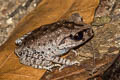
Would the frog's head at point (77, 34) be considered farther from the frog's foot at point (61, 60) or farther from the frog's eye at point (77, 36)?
the frog's foot at point (61, 60)

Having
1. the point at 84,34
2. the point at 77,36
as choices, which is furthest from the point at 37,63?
the point at 84,34

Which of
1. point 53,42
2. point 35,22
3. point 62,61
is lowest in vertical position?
point 62,61

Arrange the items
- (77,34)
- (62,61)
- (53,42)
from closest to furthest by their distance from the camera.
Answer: (62,61) → (77,34) → (53,42)

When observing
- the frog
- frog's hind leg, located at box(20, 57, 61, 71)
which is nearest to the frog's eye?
the frog

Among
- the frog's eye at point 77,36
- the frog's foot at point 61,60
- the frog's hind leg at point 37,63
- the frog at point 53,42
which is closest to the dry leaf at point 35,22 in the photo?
the frog's hind leg at point 37,63

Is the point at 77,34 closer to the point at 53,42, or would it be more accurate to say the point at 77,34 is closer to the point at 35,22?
the point at 53,42

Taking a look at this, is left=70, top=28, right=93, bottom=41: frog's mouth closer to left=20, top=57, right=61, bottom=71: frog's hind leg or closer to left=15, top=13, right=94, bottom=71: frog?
left=15, top=13, right=94, bottom=71: frog

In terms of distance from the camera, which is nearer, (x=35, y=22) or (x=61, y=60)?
(x=61, y=60)

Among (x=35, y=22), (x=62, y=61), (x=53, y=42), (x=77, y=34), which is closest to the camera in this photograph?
(x=62, y=61)
